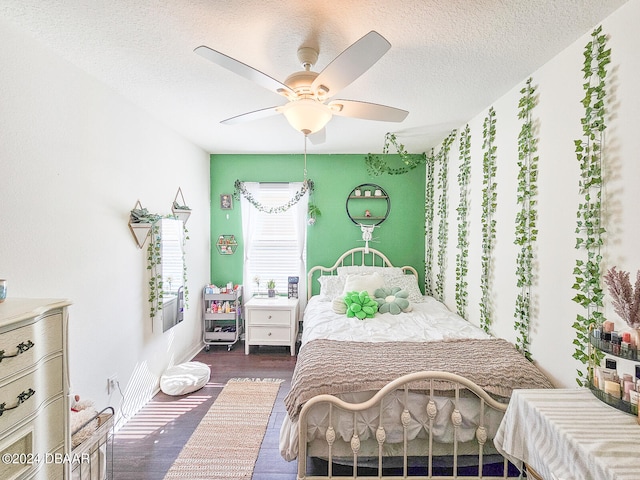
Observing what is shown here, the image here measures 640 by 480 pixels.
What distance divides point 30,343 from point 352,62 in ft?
5.63

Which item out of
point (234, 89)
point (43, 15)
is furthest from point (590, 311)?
point (43, 15)

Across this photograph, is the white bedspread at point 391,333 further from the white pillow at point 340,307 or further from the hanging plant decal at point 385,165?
the hanging plant decal at point 385,165

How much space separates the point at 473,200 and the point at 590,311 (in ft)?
5.01

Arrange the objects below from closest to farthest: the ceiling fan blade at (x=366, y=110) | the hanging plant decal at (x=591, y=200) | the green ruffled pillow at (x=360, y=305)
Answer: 1. the hanging plant decal at (x=591, y=200)
2. the ceiling fan blade at (x=366, y=110)
3. the green ruffled pillow at (x=360, y=305)

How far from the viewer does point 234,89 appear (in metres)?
2.38

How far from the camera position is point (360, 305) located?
3.19 meters

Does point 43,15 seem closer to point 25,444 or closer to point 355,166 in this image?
point 25,444

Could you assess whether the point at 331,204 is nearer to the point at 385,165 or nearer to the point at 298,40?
the point at 385,165

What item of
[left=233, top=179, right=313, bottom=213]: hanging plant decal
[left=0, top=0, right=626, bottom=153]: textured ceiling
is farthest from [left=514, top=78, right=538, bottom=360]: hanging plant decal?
[left=233, top=179, right=313, bottom=213]: hanging plant decal

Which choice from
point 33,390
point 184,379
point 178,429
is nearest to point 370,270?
point 184,379

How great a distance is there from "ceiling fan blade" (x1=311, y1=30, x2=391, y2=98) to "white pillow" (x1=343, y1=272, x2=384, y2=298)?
2.26m

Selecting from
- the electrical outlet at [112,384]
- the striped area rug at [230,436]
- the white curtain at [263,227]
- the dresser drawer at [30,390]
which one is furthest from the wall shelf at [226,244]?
the dresser drawer at [30,390]

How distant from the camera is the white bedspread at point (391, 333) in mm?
1831

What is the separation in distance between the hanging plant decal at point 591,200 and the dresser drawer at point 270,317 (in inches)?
111
